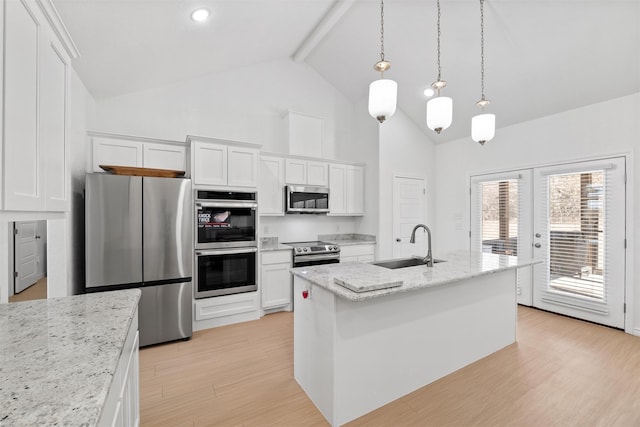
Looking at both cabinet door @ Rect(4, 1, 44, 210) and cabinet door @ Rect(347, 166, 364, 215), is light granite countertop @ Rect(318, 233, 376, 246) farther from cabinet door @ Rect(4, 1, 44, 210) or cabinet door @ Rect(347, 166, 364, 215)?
cabinet door @ Rect(4, 1, 44, 210)

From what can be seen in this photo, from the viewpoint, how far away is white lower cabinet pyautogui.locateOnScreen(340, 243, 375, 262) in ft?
14.5

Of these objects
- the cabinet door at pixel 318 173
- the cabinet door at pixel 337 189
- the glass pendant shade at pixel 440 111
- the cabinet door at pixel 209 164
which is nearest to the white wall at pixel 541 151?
the cabinet door at pixel 337 189

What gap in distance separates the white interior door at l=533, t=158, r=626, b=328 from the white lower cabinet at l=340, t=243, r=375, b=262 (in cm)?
231

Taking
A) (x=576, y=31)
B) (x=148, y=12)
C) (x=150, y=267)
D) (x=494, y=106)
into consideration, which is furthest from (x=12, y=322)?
(x=494, y=106)

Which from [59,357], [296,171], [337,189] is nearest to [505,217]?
[337,189]

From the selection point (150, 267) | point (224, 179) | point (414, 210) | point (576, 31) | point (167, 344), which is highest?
point (576, 31)

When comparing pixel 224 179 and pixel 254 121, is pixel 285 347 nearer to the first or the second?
pixel 224 179

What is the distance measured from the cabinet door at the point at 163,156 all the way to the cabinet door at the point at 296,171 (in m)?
1.43

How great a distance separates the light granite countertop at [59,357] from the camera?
678 mm

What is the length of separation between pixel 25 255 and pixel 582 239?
18.0 feet

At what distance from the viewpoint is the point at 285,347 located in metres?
2.94

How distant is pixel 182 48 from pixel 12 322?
292 centimetres

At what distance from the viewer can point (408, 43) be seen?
3.71m

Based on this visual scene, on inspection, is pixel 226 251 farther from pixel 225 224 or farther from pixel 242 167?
pixel 242 167
